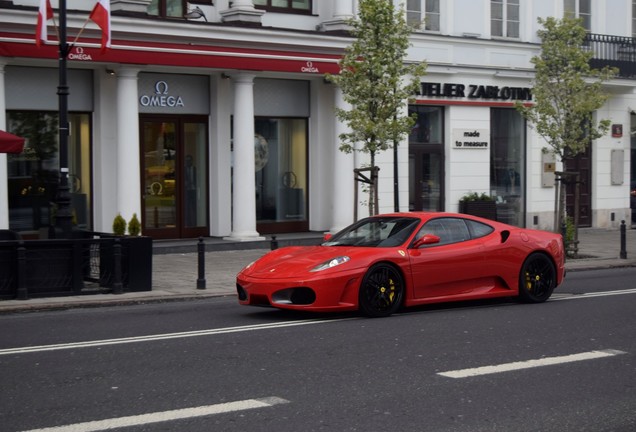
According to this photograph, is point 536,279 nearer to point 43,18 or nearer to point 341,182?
point 43,18

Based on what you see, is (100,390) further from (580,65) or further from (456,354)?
(580,65)

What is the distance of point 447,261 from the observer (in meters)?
13.1

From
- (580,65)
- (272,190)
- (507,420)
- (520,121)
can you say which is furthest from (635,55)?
(507,420)

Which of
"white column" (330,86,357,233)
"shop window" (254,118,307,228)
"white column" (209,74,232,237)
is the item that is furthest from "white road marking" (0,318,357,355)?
"shop window" (254,118,307,228)

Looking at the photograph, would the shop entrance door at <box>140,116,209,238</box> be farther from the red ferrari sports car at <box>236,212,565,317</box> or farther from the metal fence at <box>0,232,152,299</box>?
the red ferrari sports car at <box>236,212,565,317</box>

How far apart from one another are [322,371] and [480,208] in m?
20.6

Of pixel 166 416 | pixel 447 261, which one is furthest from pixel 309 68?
pixel 166 416

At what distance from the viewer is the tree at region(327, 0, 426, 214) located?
67.3ft

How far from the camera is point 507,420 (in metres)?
7.32

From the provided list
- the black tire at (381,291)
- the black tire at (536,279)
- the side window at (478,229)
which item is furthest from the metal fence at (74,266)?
the black tire at (536,279)

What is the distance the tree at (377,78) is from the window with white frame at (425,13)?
707cm

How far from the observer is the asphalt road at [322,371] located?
7336mm

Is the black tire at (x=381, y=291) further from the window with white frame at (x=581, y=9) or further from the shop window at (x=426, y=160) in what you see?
the window with white frame at (x=581, y=9)

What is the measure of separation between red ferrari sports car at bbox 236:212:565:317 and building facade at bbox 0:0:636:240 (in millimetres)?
7057
